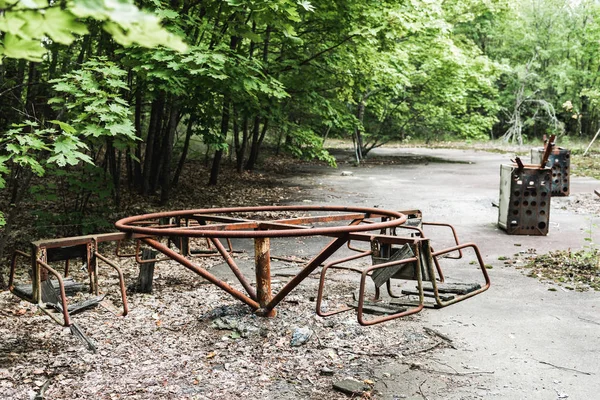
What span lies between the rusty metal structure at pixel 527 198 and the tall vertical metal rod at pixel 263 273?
6.07 meters

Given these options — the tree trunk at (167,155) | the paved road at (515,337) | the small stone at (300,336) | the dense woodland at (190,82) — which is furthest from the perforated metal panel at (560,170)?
the small stone at (300,336)

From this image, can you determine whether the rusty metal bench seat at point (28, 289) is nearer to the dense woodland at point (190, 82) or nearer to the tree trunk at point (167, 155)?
the dense woodland at point (190, 82)

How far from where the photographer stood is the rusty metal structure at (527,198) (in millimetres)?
10172

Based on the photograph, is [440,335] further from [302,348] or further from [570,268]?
[570,268]

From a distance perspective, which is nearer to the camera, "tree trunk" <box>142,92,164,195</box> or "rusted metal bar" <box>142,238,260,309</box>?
"rusted metal bar" <box>142,238,260,309</box>

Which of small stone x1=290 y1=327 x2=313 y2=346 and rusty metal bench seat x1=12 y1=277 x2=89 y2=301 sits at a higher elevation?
rusty metal bench seat x1=12 y1=277 x2=89 y2=301

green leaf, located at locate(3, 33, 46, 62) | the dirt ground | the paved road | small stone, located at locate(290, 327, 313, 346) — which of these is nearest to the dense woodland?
green leaf, located at locate(3, 33, 46, 62)

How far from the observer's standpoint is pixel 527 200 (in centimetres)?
1030

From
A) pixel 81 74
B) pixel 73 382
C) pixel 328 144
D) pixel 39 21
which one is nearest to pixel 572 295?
pixel 73 382

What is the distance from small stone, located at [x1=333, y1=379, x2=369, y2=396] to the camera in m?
4.20

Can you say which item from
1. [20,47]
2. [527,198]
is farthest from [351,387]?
[527,198]

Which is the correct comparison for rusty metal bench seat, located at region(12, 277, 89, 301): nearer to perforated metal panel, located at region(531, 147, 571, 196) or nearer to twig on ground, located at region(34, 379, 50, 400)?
twig on ground, located at region(34, 379, 50, 400)

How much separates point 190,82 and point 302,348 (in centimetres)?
494

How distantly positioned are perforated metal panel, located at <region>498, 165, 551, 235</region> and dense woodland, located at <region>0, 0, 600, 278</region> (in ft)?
12.2
